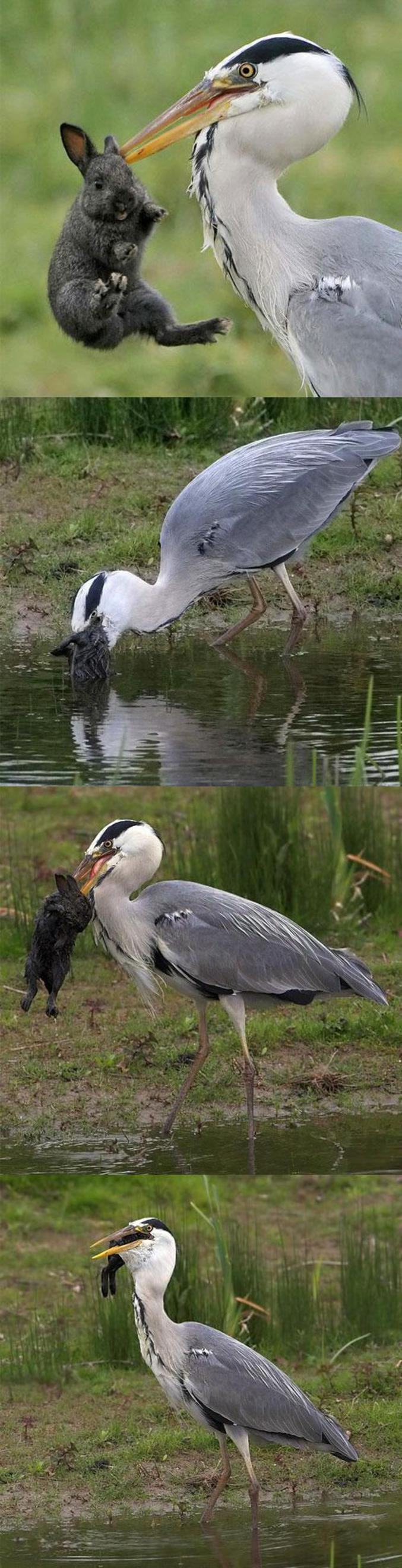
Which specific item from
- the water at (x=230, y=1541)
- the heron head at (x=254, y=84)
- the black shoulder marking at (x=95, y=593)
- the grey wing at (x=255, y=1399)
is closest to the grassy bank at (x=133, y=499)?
the black shoulder marking at (x=95, y=593)

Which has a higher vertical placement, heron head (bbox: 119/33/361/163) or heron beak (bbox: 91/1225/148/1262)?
heron head (bbox: 119/33/361/163)

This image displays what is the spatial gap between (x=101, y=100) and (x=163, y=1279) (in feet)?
11.7

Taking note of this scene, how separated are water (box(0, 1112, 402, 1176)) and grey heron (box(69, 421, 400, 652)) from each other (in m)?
1.38

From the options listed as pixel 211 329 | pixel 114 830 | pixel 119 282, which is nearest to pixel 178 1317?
pixel 114 830

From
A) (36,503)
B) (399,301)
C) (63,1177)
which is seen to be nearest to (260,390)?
(36,503)

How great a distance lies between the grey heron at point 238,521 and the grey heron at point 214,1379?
5.12 feet

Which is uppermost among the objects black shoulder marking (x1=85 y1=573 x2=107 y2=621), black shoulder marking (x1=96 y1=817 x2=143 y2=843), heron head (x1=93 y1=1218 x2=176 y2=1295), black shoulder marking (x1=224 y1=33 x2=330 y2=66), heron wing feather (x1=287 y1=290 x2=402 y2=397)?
black shoulder marking (x1=224 y1=33 x2=330 y2=66)

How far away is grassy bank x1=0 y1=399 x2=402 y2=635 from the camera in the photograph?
582 cm

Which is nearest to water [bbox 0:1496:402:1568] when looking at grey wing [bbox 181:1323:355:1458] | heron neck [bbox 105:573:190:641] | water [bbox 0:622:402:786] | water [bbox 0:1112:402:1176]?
grey wing [bbox 181:1323:355:1458]

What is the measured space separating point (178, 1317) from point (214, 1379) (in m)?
0.87

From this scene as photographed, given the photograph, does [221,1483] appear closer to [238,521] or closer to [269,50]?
[238,521]

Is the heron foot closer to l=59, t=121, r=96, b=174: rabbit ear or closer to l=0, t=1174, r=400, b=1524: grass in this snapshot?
l=59, t=121, r=96, b=174: rabbit ear

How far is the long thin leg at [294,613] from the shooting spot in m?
5.12

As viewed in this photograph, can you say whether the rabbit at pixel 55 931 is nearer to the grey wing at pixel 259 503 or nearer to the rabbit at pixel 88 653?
the rabbit at pixel 88 653
